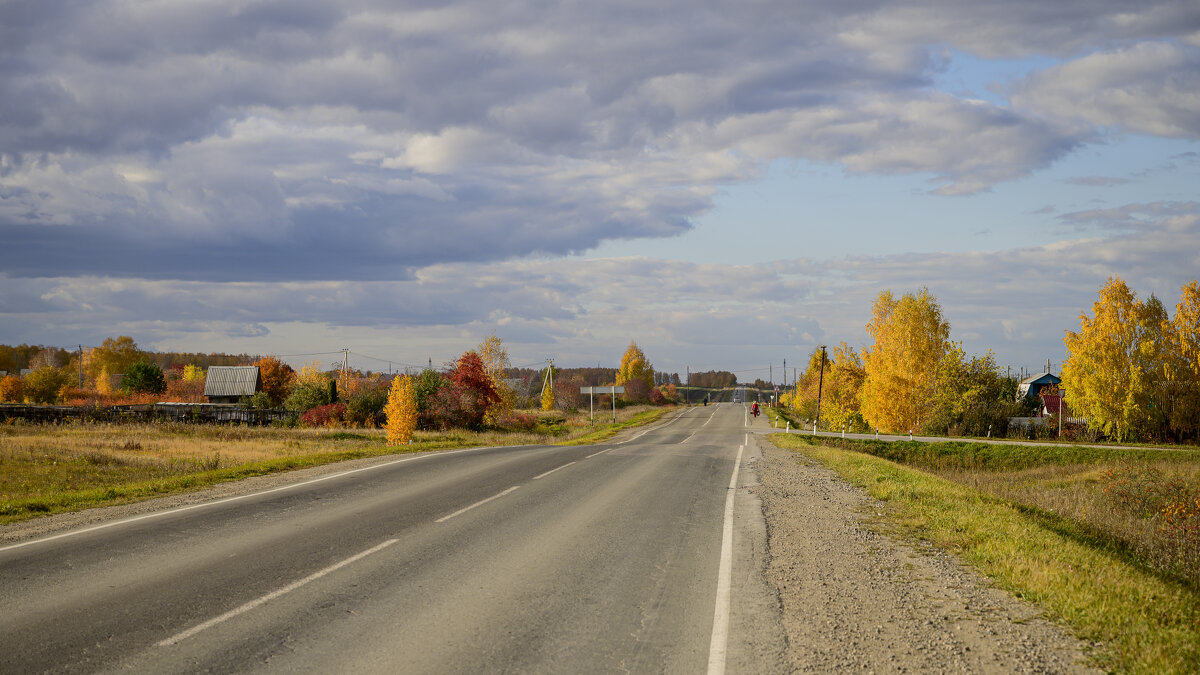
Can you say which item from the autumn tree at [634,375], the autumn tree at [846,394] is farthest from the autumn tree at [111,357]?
the autumn tree at [846,394]

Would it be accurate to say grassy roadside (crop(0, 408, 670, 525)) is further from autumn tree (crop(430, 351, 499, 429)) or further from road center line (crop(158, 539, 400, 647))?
road center line (crop(158, 539, 400, 647))

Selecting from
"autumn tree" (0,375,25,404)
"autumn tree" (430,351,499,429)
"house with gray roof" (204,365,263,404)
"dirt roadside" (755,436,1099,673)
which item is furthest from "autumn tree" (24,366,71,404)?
"dirt roadside" (755,436,1099,673)

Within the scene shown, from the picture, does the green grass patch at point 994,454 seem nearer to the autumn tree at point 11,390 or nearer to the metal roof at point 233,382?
the metal roof at point 233,382

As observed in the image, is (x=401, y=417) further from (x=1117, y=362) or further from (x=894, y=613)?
(x=1117, y=362)

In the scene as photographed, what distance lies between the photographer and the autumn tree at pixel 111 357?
433ft

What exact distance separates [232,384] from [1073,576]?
92.2 metres

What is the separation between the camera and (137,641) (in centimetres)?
562

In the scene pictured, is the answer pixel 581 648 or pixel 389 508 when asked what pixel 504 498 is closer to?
pixel 389 508

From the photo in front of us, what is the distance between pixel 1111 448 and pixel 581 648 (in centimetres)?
4607

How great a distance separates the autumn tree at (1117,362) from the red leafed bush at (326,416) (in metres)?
51.6

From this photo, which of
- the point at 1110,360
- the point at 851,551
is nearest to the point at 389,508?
the point at 851,551

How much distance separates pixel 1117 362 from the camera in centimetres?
4781

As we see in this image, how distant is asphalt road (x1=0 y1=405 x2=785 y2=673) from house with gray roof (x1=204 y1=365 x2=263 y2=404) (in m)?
80.9

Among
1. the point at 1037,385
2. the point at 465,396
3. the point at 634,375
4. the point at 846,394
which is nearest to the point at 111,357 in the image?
the point at 634,375
